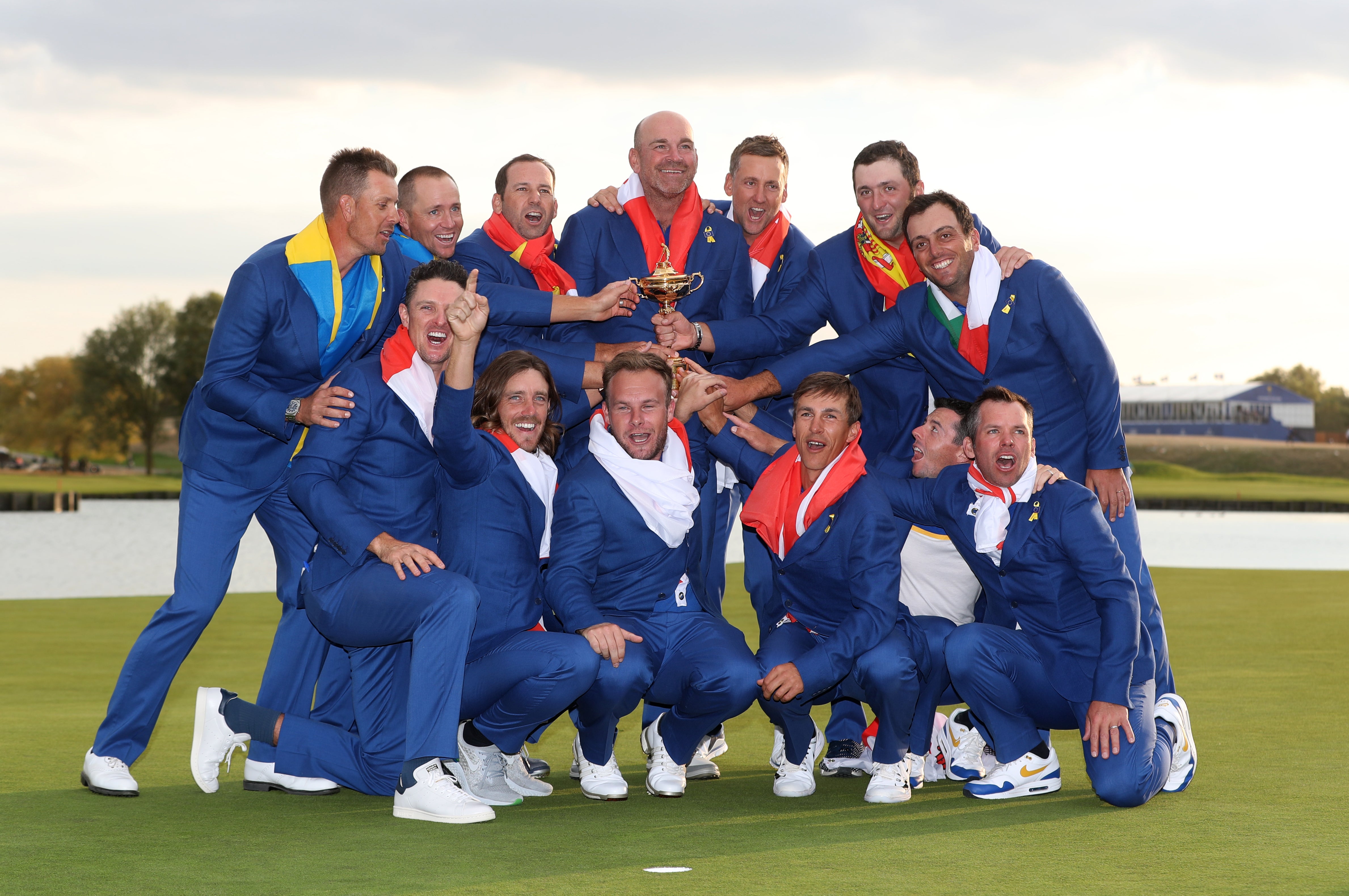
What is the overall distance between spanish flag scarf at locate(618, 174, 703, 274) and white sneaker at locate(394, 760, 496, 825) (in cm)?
266

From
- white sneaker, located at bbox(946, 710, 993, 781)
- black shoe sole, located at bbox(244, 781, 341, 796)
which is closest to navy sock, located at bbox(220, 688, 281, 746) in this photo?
black shoe sole, located at bbox(244, 781, 341, 796)

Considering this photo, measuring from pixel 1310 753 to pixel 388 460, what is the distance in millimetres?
4113

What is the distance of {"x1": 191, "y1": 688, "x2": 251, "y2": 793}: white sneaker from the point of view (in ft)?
17.0

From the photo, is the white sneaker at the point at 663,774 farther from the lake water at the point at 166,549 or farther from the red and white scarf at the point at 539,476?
the lake water at the point at 166,549

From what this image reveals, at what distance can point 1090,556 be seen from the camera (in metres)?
4.92

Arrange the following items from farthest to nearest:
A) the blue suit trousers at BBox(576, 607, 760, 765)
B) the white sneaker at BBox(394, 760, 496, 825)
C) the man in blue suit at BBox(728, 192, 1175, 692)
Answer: the man in blue suit at BBox(728, 192, 1175, 692) → the blue suit trousers at BBox(576, 607, 760, 765) → the white sneaker at BBox(394, 760, 496, 825)

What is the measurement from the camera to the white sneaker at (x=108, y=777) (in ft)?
16.5

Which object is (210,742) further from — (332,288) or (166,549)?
(166,549)

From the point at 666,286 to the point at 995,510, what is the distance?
1.68 metres

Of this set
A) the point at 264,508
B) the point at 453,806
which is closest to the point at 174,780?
the point at 264,508

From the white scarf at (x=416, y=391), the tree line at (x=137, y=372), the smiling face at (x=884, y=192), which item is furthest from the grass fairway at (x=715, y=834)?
the tree line at (x=137, y=372)

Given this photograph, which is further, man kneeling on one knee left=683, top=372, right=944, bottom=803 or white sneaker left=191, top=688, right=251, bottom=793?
white sneaker left=191, top=688, right=251, bottom=793

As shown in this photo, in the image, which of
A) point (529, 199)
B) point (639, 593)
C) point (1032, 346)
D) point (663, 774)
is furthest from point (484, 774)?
point (1032, 346)

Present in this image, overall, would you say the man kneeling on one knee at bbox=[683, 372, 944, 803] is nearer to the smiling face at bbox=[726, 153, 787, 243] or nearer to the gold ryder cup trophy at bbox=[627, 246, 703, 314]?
the gold ryder cup trophy at bbox=[627, 246, 703, 314]
